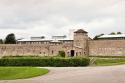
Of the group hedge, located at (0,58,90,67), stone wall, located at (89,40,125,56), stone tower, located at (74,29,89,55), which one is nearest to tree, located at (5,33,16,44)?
stone tower, located at (74,29,89,55)

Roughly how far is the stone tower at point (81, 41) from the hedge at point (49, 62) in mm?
28893

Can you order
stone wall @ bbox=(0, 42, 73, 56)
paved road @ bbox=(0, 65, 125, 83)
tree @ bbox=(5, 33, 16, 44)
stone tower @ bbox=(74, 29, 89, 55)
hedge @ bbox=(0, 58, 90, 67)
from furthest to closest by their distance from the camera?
tree @ bbox=(5, 33, 16, 44) → stone wall @ bbox=(0, 42, 73, 56) → stone tower @ bbox=(74, 29, 89, 55) → hedge @ bbox=(0, 58, 90, 67) → paved road @ bbox=(0, 65, 125, 83)

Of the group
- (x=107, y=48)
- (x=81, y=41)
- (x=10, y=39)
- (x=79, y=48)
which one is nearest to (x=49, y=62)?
(x=107, y=48)

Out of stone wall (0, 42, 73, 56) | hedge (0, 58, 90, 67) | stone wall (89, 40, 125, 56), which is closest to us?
hedge (0, 58, 90, 67)

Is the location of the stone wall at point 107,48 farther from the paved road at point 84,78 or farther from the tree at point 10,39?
the paved road at point 84,78

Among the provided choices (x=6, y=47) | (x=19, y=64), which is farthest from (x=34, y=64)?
(x=6, y=47)

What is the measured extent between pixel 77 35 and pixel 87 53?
561 centimetres

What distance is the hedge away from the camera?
58906 millimetres

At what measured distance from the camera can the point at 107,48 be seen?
87.3 meters

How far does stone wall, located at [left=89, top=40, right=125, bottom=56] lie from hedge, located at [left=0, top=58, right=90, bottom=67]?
2626cm

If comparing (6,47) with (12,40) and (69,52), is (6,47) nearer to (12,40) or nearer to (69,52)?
Answer: (69,52)

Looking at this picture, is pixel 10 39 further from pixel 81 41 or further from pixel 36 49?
pixel 81 41

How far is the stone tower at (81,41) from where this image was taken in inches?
3535

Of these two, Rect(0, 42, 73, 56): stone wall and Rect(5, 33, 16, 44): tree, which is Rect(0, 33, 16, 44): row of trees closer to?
Rect(5, 33, 16, 44): tree
